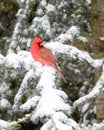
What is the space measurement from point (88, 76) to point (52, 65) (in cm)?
67

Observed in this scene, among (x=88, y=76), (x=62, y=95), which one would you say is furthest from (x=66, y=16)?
(x=62, y=95)

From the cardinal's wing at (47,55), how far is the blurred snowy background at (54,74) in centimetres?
5

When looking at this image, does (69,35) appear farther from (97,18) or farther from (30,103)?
(30,103)

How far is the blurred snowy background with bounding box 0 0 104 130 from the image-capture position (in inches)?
142

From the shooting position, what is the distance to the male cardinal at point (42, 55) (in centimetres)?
455

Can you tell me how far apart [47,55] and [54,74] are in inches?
16.2

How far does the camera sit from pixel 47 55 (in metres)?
4.64

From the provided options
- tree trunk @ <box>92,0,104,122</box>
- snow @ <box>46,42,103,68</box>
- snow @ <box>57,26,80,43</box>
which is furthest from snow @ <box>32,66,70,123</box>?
tree trunk @ <box>92,0,104,122</box>

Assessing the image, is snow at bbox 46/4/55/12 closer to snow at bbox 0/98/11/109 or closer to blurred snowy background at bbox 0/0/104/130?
blurred snowy background at bbox 0/0/104/130

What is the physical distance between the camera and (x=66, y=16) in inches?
211

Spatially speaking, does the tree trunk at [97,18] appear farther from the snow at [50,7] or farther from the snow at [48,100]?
the snow at [48,100]

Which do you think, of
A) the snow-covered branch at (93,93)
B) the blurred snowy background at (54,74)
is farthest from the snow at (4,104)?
the snow-covered branch at (93,93)

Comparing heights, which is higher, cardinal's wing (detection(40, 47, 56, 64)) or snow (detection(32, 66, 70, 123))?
cardinal's wing (detection(40, 47, 56, 64))

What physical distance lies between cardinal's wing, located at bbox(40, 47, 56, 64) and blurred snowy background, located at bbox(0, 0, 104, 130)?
0.18 ft
